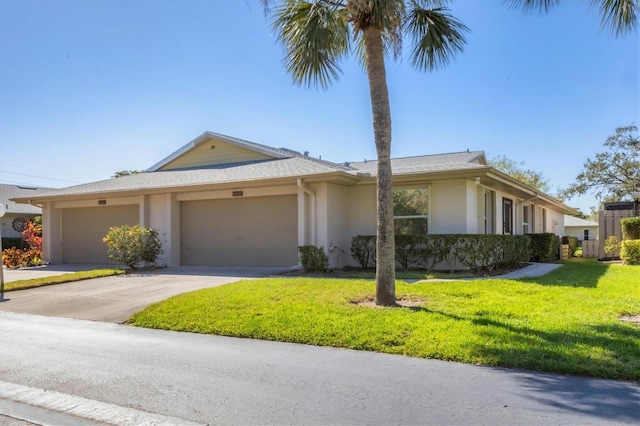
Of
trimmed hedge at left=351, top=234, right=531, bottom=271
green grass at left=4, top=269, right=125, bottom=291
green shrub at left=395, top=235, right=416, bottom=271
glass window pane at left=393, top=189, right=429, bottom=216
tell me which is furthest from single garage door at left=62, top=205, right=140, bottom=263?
green shrub at left=395, top=235, right=416, bottom=271

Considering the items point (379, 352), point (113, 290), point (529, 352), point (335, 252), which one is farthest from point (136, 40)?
point (529, 352)

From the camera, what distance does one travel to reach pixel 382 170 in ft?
27.7

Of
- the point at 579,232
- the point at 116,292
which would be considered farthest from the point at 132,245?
the point at 579,232

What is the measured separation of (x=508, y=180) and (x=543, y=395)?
11481 millimetres

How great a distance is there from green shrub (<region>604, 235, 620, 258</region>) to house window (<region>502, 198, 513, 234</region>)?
4.48 meters

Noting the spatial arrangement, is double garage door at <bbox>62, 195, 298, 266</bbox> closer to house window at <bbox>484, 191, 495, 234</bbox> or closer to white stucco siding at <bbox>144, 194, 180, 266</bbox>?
white stucco siding at <bbox>144, 194, 180, 266</bbox>

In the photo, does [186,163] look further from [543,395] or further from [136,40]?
[543,395]

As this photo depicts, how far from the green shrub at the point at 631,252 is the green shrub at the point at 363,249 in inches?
378

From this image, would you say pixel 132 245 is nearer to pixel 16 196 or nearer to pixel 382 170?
pixel 382 170

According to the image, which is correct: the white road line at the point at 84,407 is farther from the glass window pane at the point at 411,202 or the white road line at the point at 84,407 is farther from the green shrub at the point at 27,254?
the green shrub at the point at 27,254

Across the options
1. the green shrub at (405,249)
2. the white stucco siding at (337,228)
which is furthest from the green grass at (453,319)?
the white stucco siding at (337,228)

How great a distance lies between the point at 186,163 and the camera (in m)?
20.6

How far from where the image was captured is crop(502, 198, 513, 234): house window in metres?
17.5

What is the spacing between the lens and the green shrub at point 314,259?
43.9 ft
